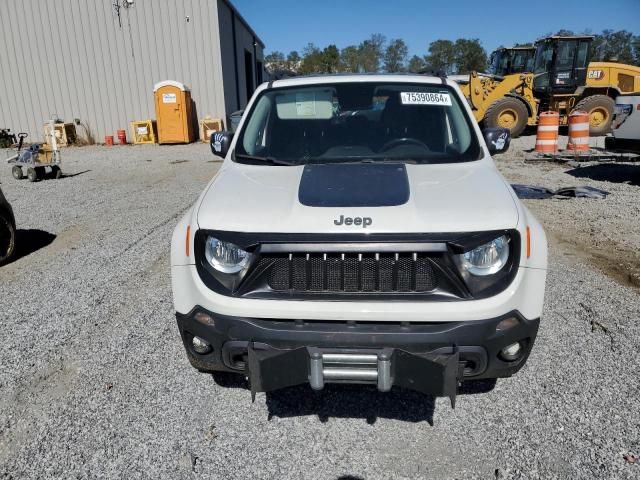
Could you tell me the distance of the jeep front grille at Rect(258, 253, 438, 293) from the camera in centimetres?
240

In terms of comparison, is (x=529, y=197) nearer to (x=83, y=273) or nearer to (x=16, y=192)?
(x=83, y=273)

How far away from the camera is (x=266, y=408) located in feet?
9.78

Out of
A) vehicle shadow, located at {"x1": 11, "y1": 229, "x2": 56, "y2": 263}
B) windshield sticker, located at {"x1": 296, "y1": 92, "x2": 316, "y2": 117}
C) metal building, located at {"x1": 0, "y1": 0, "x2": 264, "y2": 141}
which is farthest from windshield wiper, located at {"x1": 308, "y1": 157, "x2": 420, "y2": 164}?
metal building, located at {"x1": 0, "y1": 0, "x2": 264, "y2": 141}

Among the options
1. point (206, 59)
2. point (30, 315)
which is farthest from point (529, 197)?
point (206, 59)

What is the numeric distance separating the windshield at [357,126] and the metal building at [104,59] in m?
16.6

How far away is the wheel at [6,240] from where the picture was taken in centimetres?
570

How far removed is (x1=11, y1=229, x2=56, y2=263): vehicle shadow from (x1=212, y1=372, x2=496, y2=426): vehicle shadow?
4148mm

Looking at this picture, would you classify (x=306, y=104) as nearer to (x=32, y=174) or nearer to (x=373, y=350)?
(x=373, y=350)

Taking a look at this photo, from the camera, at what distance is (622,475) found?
2389 mm

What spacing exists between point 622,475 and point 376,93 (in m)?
2.79

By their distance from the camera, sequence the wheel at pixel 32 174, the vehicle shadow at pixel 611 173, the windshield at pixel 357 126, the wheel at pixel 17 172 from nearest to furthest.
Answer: the windshield at pixel 357 126 < the vehicle shadow at pixel 611 173 < the wheel at pixel 32 174 < the wheel at pixel 17 172

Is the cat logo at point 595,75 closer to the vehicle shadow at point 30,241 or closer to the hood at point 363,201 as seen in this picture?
the hood at point 363,201

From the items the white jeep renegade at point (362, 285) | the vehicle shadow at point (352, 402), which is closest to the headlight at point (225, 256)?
the white jeep renegade at point (362, 285)

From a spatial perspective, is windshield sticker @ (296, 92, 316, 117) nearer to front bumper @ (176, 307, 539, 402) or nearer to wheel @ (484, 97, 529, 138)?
front bumper @ (176, 307, 539, 402)
